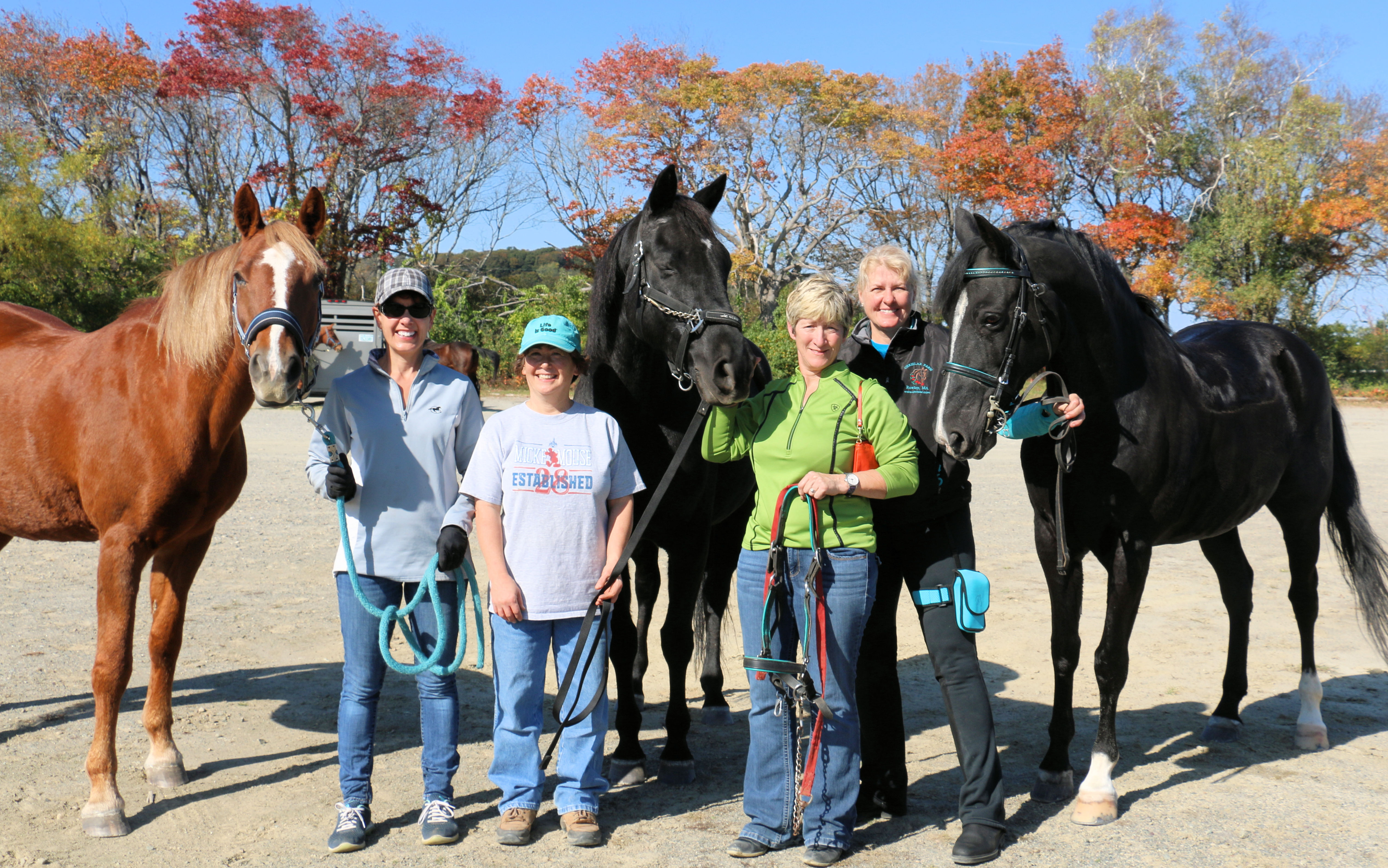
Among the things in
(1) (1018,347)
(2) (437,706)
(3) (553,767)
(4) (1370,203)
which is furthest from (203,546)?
(4) (1370,203)

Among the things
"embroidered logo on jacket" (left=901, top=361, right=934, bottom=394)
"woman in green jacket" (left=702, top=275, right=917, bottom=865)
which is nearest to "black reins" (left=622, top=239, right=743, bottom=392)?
"woman in green jacket" (left=702, top=275, right=917, bottom=865)

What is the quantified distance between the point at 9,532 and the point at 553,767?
8.62ft

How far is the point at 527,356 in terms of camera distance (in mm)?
2984

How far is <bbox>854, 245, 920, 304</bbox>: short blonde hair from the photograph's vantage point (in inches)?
122

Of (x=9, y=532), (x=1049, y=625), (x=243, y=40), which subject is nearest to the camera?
(x=9, y=532)

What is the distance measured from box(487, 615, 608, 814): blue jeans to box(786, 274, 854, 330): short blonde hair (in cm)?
123

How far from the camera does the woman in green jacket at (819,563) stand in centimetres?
277

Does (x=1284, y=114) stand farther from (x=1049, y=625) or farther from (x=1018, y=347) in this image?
(x=1018, y=347)

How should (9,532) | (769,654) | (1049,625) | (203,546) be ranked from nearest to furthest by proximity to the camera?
(769,654) → (203,546) → (9,532) → (1049,625)

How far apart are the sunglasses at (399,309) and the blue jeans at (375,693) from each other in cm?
88

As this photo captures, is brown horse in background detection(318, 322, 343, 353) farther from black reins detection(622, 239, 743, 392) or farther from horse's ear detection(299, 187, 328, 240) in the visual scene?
black reins detection(622, 239, 743, 392)

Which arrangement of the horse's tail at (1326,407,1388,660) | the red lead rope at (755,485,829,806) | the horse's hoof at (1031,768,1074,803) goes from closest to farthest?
the red lead rope at (755,485,829,806)
the horse's hoof at (1031,768,1074,803)
the horse's tail at (1326,407,1388,660)

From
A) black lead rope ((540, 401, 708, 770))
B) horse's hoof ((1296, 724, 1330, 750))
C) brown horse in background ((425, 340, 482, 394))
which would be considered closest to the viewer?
black lead rope ((540, 401, 708, 770))

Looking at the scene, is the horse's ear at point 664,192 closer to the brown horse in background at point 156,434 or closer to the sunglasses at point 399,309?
the sunglasses at point 399,309
